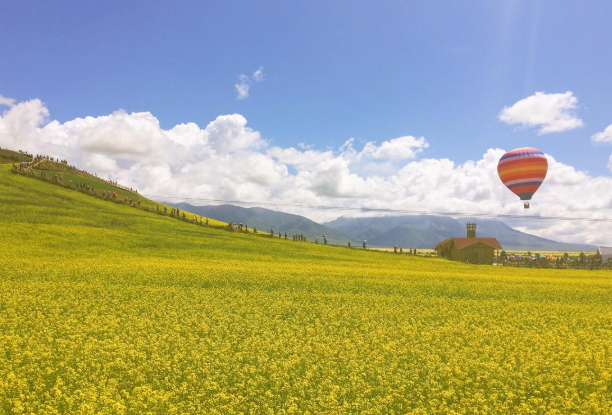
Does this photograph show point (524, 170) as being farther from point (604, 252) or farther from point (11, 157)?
point (11, 157)

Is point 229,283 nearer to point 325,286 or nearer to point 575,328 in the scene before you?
point 325,286

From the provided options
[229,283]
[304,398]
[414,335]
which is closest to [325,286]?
[229,283]

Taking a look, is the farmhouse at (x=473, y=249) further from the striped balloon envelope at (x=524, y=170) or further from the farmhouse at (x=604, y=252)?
the farmhouse at (x=604, y=252)

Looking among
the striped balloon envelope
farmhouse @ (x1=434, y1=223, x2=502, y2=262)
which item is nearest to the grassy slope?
farmhouse @ (x1=434, y1=223, x2=502, y2=262)

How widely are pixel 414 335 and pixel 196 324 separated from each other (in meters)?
11.4

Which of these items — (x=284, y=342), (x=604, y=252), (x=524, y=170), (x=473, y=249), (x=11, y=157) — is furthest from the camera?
(x=604, y=252)

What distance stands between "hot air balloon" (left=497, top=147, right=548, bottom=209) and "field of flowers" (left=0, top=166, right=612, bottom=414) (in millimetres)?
29023

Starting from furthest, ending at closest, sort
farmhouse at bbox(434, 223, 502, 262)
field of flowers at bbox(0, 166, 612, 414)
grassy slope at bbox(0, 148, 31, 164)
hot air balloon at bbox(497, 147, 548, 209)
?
grassy slope at bbox(0, 148, 31, 164)
farmhouse at bbox(434, 223, 502, 262)
hot air balloon at bbox(497, 147, 548, 209)
field of flowers at bbox(0, 166, 612, 414)

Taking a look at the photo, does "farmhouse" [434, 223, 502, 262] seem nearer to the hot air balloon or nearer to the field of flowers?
the hot air balloon

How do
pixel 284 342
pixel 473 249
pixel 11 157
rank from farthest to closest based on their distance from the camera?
pixel 11 157 → pixel 473 249 → pixel 284 342

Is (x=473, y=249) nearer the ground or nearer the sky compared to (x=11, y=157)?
nearer the ground

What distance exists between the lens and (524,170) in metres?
62.1

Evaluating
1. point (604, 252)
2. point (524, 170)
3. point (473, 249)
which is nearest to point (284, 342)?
point (524, 170)

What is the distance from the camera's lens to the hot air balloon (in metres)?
61.5
